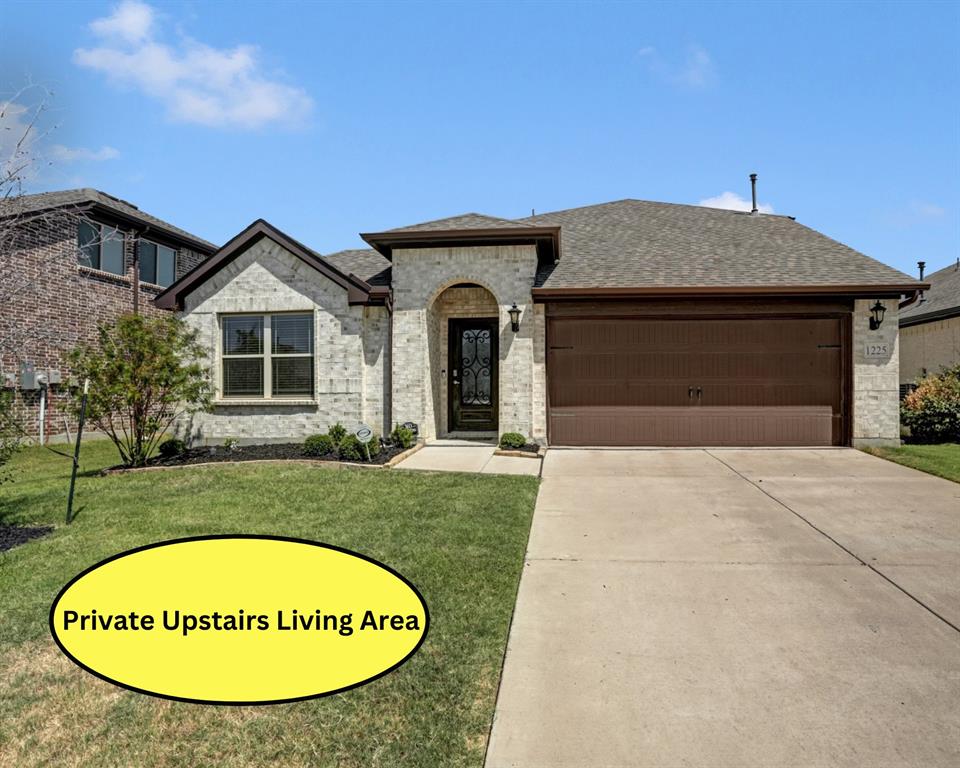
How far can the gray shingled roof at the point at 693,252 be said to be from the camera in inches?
465

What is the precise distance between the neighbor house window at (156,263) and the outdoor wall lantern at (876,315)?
1846 cm

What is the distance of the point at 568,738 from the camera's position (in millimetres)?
2762

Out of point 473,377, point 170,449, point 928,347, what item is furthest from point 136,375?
point 928,347

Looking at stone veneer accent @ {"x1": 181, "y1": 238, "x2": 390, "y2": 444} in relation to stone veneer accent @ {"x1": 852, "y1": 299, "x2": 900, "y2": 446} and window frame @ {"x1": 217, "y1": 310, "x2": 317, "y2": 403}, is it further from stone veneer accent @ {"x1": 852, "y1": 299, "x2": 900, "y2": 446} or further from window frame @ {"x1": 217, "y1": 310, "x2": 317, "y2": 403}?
stone veneer accent @ {"x1": 852, "y1": 299, "x2": 900, "y2": 446}

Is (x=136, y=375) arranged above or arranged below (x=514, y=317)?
below

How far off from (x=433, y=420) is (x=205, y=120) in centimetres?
656

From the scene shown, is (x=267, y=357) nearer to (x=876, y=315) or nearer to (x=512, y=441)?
(x=512, y=441)

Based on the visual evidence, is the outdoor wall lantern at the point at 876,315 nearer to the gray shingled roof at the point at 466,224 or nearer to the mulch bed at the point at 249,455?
the gray shingled roof at the point at 466,224

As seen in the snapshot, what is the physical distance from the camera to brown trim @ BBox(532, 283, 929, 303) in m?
11.3

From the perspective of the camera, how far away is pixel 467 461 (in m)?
10.1

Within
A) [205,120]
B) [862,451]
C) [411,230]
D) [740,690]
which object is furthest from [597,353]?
[740,690]

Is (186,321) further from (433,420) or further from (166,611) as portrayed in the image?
(166,611)

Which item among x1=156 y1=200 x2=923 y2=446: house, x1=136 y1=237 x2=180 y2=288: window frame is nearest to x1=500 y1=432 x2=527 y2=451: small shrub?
x1=156 y1=200 x2=923 y2=446: house

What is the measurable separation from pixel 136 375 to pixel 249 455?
229cm
